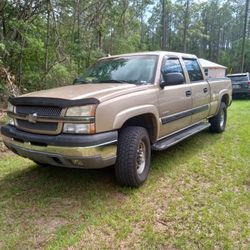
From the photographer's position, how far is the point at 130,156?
3393 mm

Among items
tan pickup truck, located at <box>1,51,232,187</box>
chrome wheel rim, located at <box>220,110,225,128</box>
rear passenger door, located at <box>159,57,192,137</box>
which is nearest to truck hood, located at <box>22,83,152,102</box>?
tan pickup truck, located at <box>1,51,232,187</box>

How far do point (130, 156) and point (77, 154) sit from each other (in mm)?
691

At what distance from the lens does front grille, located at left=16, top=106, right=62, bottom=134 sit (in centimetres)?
313

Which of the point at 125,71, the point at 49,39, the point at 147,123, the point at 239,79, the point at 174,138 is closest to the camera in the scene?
the point at 147,123

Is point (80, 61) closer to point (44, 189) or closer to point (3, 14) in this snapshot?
point (3, 14)

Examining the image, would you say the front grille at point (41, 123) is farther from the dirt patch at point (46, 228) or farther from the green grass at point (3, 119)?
the green grass at point (3, 119)

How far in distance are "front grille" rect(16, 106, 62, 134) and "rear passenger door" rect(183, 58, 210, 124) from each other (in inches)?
109

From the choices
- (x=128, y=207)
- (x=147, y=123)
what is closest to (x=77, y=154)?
(x=128, y=207)

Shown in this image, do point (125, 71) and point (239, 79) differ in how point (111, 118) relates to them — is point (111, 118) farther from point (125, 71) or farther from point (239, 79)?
point (239, 79)

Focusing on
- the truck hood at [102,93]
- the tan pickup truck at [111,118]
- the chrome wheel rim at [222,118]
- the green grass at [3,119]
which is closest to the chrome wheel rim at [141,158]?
the tan pickup truck at [111,118]

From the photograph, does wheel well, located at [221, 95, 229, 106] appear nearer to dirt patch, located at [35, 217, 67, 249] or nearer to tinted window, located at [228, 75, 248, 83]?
dirt patch, located at [35, 217, 67, 249]

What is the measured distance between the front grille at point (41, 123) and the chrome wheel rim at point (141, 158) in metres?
1.13

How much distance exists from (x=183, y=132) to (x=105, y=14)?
30.2 feet

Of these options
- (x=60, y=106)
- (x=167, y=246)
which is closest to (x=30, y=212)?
(x=60, y=106)
